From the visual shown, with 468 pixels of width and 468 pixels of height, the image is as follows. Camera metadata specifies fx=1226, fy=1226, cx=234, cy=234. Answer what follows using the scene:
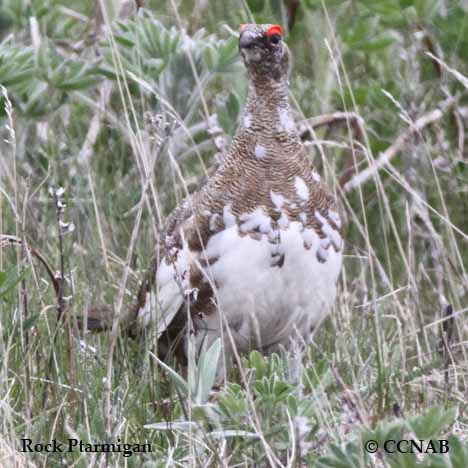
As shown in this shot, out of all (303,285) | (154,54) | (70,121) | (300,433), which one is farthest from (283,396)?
(70,121)

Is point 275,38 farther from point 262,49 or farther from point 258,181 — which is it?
point 258,181

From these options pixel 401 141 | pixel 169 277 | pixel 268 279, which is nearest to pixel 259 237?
pixel 268 279

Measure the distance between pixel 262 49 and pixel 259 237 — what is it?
0.53 meters

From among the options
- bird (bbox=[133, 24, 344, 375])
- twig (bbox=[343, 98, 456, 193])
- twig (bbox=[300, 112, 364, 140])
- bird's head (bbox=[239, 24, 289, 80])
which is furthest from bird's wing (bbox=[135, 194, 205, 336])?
twig (bbox=[343, 98, 456, 193])

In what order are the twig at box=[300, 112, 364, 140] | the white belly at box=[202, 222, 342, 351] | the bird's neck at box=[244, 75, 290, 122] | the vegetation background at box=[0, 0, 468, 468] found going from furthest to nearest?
the twig at box=[300, 112, 364, 140], the bird's neck at box=[244, 75, 290, 122], the white belly at box=[202, 222, 342, 351], the vegetation background at box=[0, 0, 468, 468]

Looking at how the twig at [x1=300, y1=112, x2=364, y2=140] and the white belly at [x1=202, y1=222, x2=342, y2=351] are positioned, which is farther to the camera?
the twig at [x1=300, y1=112, x2=364, y2=140]

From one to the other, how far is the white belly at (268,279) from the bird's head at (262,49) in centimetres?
45

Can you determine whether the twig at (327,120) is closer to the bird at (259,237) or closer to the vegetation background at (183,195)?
the vegetation background at (183,195)

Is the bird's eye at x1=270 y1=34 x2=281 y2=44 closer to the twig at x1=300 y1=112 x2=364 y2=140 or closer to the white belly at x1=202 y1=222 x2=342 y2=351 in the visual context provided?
the white belly at x1=202 y1=222 x2=342 y2=351

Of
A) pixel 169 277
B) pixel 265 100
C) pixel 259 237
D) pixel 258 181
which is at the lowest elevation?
pixel 169 277

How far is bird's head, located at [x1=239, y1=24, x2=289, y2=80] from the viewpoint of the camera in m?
3.32

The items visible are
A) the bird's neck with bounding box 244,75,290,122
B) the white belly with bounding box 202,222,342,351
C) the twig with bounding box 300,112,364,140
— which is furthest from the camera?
the twig with bounding box 300,112,364,140

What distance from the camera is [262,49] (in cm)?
333

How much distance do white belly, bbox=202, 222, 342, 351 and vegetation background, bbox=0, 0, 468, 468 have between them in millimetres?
148
